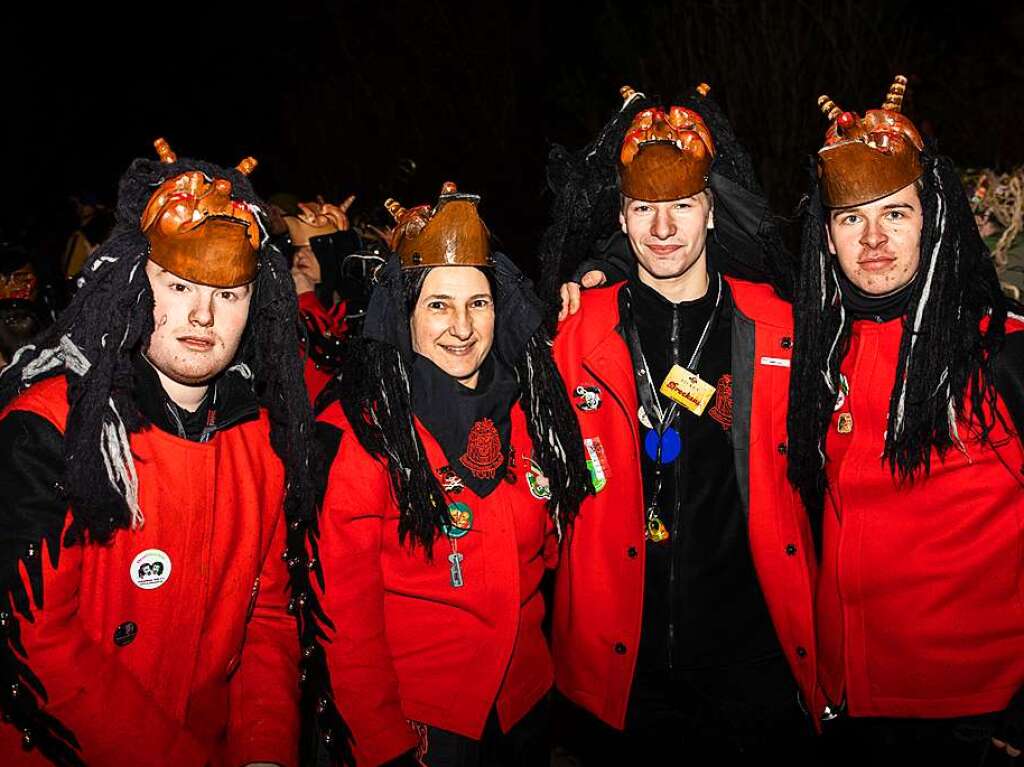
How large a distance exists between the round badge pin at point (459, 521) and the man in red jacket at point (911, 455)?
1151mm

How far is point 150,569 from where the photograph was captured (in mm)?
2418

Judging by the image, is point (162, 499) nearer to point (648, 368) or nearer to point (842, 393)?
point (648, 368)

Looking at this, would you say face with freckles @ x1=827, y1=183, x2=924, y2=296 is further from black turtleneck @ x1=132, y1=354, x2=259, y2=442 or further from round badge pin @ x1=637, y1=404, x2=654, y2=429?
black turtleneck @ x1=132, y1=354, x2=259, y2=442

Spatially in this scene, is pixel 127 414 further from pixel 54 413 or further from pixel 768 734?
pixel 768 734

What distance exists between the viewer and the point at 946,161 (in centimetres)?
304

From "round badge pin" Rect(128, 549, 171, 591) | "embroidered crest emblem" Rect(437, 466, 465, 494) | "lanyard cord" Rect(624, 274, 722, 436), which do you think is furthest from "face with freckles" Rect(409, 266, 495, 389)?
"round badge pin" Rect(128, 549, 171, 591)

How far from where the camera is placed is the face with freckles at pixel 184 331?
249 centimetres

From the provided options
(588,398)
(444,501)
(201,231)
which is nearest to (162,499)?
(201,231)

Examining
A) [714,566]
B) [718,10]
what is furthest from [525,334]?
[718,10]

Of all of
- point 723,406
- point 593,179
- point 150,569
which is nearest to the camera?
point 150,569

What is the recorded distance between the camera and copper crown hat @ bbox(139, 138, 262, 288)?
2.48m

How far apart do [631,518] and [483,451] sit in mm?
581

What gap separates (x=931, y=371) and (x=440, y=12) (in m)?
12.3

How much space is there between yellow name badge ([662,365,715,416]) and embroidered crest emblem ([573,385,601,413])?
0.78 ft
